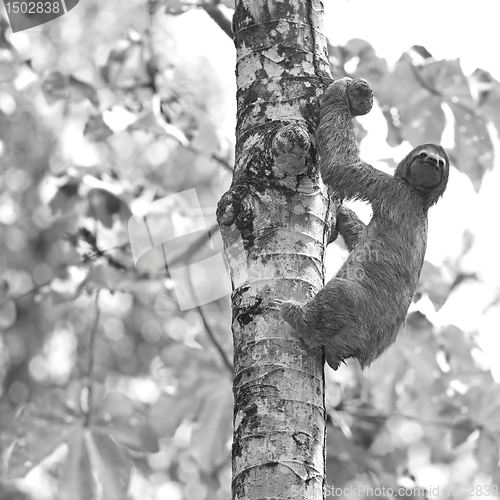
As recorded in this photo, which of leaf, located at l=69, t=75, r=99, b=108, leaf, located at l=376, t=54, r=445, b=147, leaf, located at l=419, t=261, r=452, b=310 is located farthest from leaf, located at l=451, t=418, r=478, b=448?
leaf, located at l=69, t=75, r=99, b=108

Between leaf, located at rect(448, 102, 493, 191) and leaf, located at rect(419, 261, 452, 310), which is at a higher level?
leaf, located at rect(448, 102, 493, 191)

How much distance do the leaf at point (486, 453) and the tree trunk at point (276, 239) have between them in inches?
112

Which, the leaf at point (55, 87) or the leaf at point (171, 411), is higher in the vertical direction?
the leaf at point (55, 87)

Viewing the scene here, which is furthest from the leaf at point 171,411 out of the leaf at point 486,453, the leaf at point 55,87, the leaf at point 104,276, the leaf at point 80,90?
the leaf at point 55,87

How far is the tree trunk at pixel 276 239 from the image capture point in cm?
256

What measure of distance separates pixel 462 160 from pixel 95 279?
2831mm

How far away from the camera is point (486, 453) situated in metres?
5.21

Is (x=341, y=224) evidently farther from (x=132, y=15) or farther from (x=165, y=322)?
(x=165, y=322)

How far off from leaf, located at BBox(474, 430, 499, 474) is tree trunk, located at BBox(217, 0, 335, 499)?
2.84 metres

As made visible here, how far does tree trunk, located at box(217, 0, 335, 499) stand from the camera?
2.56m

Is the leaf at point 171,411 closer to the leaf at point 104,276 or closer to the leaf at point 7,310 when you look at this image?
the leaf at point 104,276

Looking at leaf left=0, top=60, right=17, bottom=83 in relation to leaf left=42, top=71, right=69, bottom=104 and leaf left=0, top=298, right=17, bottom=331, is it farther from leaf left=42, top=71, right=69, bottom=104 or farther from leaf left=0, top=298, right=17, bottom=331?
leaf left=0, top=298, right=17, bottom=331

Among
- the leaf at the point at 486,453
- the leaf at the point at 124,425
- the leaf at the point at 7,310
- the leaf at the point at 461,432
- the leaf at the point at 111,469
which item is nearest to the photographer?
the leaf at the point at 111,469

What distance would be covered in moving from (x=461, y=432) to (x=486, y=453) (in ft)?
0.72
